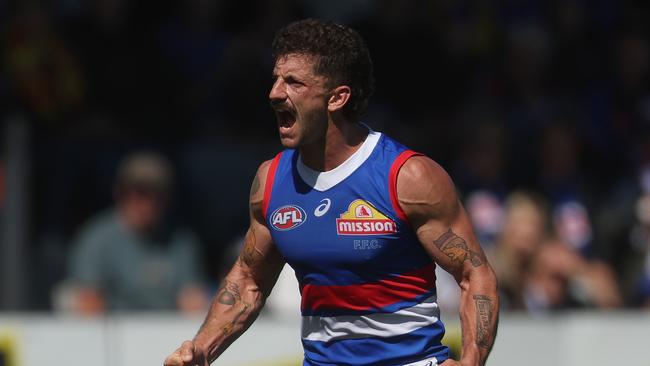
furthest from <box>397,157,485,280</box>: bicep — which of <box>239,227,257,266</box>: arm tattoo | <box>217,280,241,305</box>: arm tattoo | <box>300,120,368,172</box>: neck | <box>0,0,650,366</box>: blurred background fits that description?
<box>0,0,650,366</box>: blurred background

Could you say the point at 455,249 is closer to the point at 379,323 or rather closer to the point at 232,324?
the point at 379,323

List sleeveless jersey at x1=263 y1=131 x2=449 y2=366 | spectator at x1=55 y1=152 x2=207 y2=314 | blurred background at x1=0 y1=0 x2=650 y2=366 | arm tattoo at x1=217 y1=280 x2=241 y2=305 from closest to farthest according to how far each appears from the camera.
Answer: sleeveless jersey at x1=263 y1=131 x2=449 y2=366
arm tattoo at x1=217 y1=280 x2=241 y2=305
spectator at x1=55 y1=152 x2=207 y2=314
blurred background at x1=0 y1=0 x2=650 y2=366

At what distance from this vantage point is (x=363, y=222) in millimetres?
5203

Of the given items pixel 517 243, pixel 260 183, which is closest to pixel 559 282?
pixel 517 243

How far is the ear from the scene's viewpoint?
532 centimetres

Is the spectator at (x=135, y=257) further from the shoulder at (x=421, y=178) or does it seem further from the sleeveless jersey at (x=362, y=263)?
the shoulder at (x=421, y=178)

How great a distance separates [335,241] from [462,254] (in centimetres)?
51

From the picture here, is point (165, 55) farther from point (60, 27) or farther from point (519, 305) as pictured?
point (519, 305)

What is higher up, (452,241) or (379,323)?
(452,241)

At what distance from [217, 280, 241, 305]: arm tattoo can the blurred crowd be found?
11.3ft

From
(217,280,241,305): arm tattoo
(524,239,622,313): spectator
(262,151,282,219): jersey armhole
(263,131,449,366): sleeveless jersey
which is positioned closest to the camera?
(263,131,449,366): sleeveless jersey

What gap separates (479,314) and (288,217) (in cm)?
87

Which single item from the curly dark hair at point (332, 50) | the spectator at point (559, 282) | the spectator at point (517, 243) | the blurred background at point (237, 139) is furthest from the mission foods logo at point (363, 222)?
the spectator at point (559, 282)

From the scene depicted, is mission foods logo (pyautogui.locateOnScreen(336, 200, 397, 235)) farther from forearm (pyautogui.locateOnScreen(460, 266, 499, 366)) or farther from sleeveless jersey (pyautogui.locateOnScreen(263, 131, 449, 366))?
forearm (pyautogui.locateOnScreen(460, 266, 499, 366))
